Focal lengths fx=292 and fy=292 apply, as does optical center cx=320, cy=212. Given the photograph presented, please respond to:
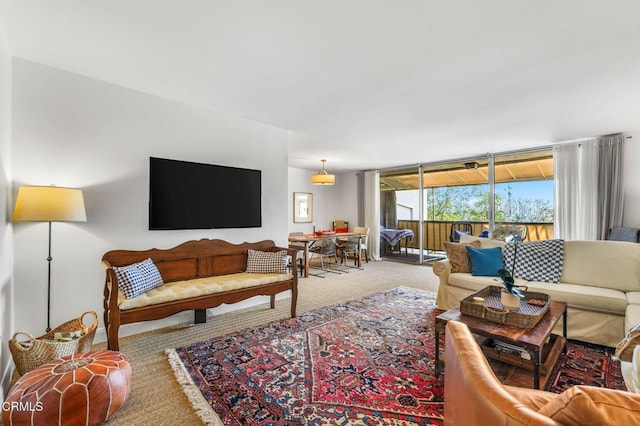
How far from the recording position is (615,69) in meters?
2.45

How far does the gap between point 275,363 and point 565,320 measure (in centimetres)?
254

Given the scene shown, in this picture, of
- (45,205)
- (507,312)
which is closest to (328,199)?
(507,312)

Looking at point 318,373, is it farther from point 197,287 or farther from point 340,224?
point 340,224

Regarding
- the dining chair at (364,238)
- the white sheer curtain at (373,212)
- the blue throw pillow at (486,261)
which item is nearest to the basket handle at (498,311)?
the blue throw pillow at (486,261)

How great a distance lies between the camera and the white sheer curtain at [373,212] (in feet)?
25.4

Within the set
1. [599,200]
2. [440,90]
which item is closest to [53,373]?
[440,90]

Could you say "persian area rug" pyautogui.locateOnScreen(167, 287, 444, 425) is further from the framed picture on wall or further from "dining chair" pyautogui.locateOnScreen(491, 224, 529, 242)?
the framed picture on wall

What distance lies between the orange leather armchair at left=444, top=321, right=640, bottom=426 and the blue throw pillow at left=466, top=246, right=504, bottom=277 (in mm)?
2369

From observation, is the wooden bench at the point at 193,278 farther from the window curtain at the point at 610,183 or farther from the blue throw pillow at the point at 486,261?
the window curtain at the point at 610,183

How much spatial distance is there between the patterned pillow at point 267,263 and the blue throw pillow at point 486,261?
89.0 inches

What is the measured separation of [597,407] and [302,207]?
282 inches

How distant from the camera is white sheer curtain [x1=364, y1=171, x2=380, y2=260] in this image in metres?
7.75

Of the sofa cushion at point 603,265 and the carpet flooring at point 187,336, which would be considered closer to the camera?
the carpet flooring at point 187,336

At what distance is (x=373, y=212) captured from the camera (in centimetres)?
782
